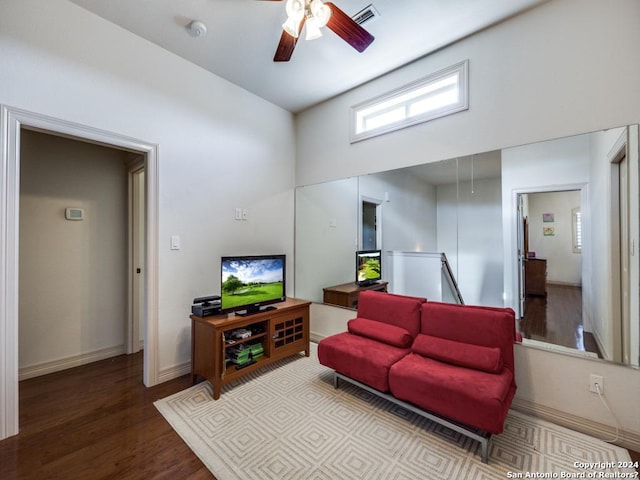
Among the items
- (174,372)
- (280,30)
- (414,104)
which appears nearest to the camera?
(280,30)

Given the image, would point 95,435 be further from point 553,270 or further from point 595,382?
point 553,270

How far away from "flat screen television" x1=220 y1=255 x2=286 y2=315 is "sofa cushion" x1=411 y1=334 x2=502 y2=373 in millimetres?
1448

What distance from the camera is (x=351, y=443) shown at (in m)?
1.72

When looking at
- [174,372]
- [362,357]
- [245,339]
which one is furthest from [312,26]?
[174,372]

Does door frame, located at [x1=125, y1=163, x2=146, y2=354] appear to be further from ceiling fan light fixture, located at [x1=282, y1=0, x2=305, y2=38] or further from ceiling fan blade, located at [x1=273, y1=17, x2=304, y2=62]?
ceiling fan light fixture, located at [x1=282, y1=0, x2=305, y2=38]

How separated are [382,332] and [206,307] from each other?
156cm

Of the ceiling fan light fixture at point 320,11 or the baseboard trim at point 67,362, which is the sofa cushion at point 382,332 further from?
the baseboard trim at point 67,362

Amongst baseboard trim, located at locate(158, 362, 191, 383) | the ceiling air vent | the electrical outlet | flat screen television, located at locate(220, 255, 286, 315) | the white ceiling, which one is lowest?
baseboard trim, located at locate(158, 362, 191, 383)

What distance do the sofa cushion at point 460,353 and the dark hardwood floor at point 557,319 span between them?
43 cm

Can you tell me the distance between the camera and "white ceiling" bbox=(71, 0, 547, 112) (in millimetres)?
2043

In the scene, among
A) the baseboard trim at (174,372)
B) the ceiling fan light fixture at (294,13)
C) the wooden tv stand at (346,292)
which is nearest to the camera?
the ceiling fan light fixture at (294,13)

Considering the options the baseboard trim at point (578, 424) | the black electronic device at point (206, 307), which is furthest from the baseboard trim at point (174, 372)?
the baseboard trim at point (578, 424)

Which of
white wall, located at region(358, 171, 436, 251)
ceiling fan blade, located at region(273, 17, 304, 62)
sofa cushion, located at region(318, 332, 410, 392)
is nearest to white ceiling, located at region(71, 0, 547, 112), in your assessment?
ceiling fan blade, located at region(273, 17, 304, 62)

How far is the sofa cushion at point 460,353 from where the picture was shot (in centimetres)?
181
